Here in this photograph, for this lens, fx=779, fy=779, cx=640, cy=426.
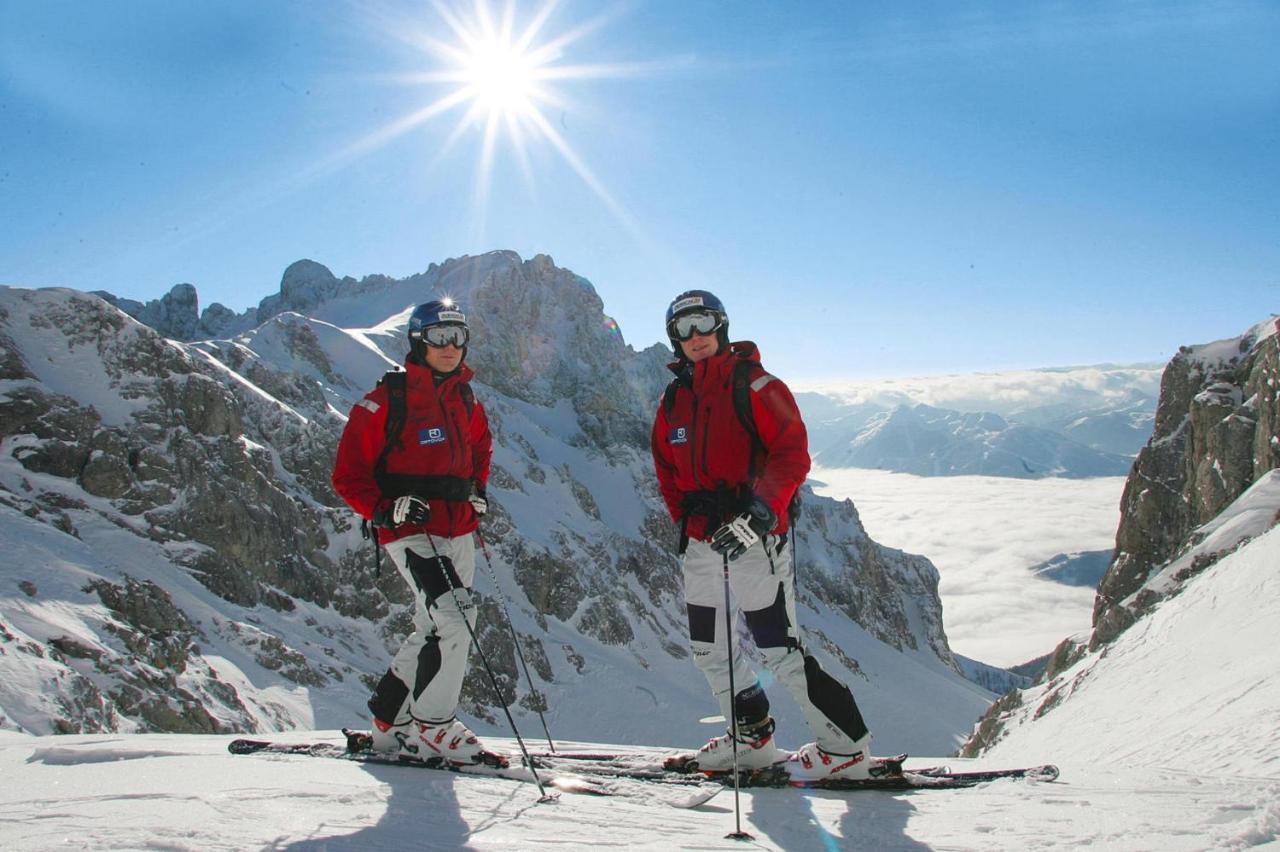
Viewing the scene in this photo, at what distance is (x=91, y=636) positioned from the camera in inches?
1101

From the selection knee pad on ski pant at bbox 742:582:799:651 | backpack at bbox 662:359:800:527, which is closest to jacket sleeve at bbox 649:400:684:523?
backpack at bbox 662:359:800:527

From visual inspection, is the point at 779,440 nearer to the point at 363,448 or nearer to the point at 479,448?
the point at 479,448

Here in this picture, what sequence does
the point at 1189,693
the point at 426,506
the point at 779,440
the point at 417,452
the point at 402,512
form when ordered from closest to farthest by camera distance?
1. the point at 779,440
2. the point at 402,512
3. the point at 426,506
4. the point at 417,452
5. the point at 1189,693

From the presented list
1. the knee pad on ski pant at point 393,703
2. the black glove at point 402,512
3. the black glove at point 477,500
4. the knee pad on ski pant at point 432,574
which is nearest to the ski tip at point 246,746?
the knee pad on ski pant at point 393,703

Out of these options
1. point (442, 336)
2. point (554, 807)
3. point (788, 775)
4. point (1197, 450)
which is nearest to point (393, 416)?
Result: point (442, 336)

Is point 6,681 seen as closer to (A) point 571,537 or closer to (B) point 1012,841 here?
(B) point 1012,841

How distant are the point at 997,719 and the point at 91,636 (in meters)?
30.0

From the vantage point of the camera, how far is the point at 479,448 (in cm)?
730

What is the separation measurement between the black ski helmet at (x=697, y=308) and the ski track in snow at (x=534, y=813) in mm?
3407

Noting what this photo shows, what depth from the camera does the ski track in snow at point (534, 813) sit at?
3.47 meters

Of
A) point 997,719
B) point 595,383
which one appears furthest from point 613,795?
point 595,383

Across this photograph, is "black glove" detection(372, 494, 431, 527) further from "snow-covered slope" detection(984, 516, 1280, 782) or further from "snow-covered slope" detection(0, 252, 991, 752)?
"snow-covered slope" detection(984, 516, 1280, 782)

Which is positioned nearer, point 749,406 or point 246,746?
point 749,406

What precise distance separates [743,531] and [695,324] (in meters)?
1.80
